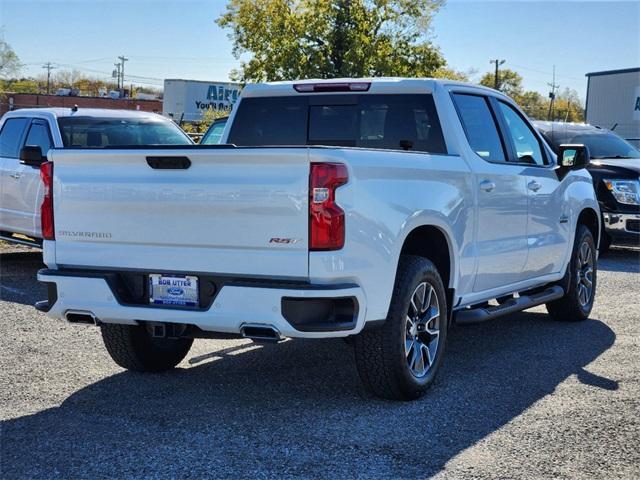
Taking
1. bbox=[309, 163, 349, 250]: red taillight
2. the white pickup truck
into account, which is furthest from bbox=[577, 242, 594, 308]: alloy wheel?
bbox=[309, 163, 349, 250]: red taillight

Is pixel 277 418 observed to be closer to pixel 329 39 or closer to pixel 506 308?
Answer: pixel 506 308

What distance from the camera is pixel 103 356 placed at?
7012 mm

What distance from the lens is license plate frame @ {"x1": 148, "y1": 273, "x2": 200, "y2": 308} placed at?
5.32 metres

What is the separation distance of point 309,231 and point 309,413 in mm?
1219

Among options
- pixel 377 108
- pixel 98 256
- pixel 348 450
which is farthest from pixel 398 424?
pixel 377 108

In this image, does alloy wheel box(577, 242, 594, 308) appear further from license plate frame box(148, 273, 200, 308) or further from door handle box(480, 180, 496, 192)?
license plate frame box(148, 273, 200, 308)

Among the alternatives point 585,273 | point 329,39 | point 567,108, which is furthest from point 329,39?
point 567,108

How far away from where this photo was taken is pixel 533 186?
750cm

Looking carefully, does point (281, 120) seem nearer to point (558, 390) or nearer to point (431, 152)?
point (431, 152)

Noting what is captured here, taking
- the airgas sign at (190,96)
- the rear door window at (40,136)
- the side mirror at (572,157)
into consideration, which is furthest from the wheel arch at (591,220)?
the airgas sign at (190,96)

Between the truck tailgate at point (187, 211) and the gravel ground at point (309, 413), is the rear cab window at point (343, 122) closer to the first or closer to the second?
the gravel ground at point (309, 413)

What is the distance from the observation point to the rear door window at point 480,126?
6855 millimetres

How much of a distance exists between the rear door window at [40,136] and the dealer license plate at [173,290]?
20.1ft

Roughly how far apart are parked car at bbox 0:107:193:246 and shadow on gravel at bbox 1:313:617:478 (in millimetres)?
4796
